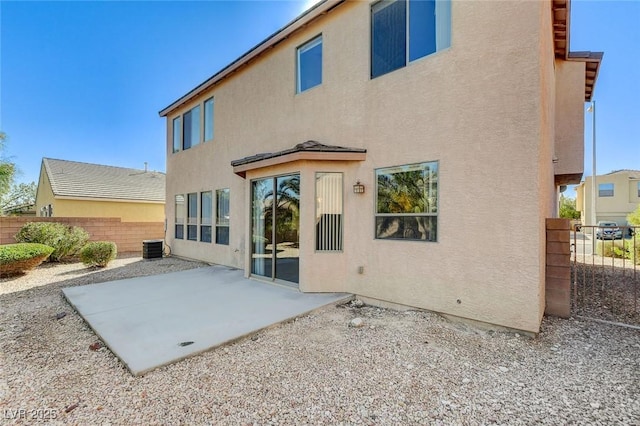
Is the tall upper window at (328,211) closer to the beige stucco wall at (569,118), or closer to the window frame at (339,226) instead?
the window frame at (339,226)

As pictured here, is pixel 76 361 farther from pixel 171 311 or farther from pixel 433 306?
pixel 433 306

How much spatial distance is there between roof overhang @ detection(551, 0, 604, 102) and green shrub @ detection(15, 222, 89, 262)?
18.3m

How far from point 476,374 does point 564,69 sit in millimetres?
11304

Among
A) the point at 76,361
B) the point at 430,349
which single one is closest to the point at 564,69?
the point at 430,349

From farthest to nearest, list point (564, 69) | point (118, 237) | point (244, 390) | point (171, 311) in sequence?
point (118, 237), point (564, 69), point (171, 311), point (244, 390)

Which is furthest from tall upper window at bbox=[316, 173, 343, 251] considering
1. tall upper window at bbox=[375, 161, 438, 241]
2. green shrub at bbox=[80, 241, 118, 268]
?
green shrub at bbox=[80, 241, 118, 268]

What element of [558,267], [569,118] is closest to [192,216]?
[558,267]

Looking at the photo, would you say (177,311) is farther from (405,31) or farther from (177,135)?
(177,135)

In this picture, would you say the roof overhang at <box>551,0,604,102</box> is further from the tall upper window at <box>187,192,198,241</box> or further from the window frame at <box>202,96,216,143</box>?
the tall upper window at <box>187,192,198,241</box>

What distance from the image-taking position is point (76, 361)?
3.96 metres

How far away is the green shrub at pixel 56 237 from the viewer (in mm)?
11781

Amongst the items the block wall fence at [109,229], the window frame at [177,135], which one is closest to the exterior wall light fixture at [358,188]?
the window frame at [177,135]

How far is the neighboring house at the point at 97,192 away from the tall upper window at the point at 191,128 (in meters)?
10.7

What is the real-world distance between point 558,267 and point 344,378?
16.3 ft
